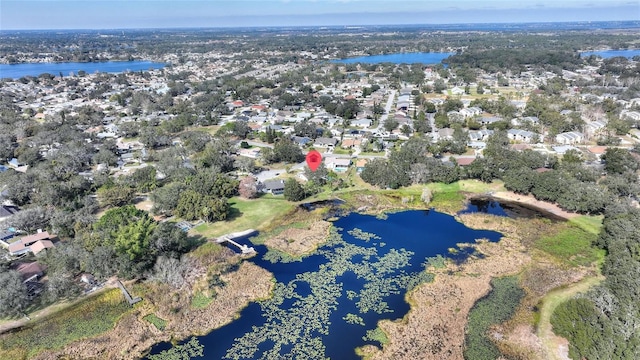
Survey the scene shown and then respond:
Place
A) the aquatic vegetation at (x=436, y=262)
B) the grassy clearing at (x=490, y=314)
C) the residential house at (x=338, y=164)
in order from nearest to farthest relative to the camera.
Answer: the grassy clearing at (x=490, y=314) → the aquatic vegetation at (x=436, y=262) → the residential house at (x=338, y=164)

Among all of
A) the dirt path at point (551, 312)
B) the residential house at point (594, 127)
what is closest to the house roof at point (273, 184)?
the dirt path at point (551, 312)

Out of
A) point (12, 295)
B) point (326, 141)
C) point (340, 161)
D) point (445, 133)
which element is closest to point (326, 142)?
point (326, 141)

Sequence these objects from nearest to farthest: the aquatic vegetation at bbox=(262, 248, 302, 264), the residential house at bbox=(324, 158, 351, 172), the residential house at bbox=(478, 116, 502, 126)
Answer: the aquatic vegetation at bbox=(262, 248, 302, 264)
the residential house at bbox=(324, 158, 351, 172)
the residential house at bbox=(478, 116, 502, 126)

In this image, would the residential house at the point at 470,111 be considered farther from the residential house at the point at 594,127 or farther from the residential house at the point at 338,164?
the residential house at the point at 338,164

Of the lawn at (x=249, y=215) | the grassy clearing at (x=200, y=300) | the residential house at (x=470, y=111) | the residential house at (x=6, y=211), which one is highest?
the residential house at (x=470, y=111)

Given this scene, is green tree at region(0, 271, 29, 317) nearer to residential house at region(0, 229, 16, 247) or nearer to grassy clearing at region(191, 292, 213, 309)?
residential house at region(0, 229, 16, 247)

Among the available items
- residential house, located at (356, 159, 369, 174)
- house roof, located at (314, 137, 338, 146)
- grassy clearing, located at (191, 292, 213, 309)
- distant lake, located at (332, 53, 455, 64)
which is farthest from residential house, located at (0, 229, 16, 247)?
distant lake, located at (332, 53, 455, 64)

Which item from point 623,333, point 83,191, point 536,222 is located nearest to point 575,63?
point 536,222
